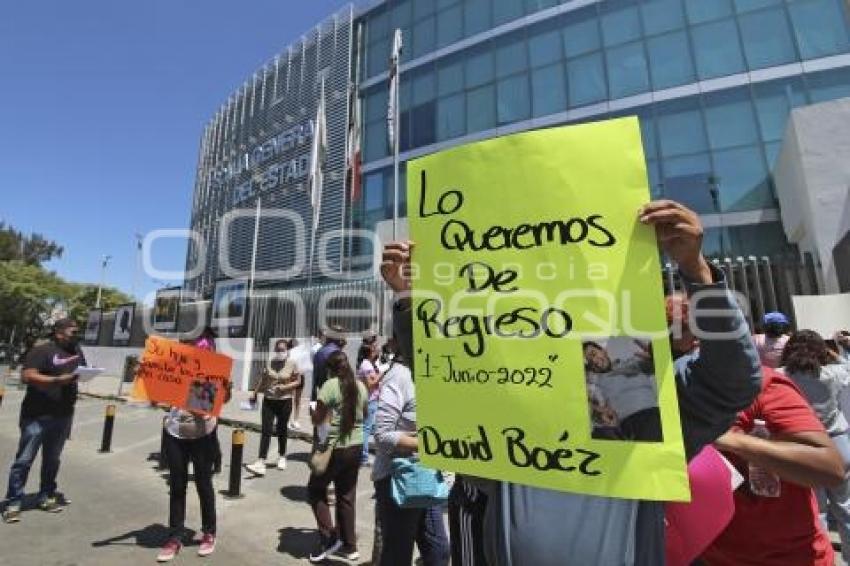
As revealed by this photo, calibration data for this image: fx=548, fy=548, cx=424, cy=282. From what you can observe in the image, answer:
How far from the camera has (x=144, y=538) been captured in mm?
5301

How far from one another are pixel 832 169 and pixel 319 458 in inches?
546

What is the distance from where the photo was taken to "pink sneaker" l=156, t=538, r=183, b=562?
15.5ft

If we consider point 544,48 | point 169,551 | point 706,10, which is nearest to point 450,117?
point 544,48

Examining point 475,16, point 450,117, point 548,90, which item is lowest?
point 548,90

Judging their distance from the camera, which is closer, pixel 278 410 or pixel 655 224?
pixel 655 224

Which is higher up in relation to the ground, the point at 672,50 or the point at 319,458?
the point at 672,50

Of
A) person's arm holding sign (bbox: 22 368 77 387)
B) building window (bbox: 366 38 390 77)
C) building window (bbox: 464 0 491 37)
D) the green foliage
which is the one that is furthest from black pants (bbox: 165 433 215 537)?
the green foliage

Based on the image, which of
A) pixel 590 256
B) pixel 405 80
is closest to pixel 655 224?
pixel 590 256

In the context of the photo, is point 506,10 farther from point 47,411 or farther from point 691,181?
point 47,411

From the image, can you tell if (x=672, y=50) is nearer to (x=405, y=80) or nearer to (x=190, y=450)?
(x=405, y=80)

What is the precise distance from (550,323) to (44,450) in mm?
6792

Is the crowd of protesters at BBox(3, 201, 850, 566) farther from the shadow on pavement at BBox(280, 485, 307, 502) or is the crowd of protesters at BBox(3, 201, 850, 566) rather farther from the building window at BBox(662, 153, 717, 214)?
the building window at BBox(662, 153, 717, 214)

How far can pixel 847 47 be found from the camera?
58.5ft

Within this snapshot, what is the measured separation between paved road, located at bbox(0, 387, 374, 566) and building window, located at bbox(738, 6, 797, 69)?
1948cm
